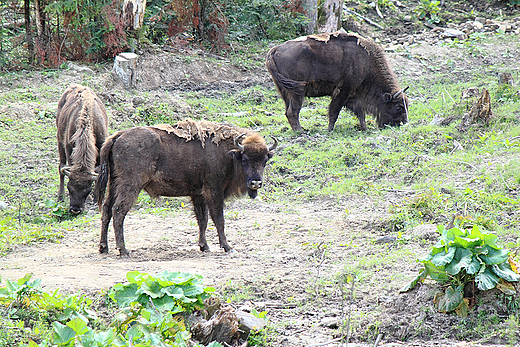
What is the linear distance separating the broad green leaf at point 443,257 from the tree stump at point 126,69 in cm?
1160

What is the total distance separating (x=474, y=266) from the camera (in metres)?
4.17

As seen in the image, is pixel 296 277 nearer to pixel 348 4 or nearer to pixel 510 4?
pixel 348 4

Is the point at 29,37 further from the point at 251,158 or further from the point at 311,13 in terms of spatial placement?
the point at 251,158

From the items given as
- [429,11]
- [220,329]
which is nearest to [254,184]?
[220,329]

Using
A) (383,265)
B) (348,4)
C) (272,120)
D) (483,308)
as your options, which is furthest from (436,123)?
(348,4)

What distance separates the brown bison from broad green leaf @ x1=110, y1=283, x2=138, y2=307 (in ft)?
15.9

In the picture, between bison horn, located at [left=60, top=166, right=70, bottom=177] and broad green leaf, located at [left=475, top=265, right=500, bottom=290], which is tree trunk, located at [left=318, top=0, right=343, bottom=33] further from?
broad green leaf, located at [left=475, top=265, right=500, bottom=290]

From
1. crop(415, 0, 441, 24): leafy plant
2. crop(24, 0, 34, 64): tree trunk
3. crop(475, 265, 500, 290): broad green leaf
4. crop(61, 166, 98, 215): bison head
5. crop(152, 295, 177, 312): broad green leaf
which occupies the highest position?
crop(415, 0, 441, 24): leafy plant

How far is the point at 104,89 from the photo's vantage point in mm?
13438

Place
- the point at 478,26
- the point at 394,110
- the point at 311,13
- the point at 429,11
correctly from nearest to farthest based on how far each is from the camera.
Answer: the point at 394,110, the point at 311,13, the point at 478,26, the point at 429,11

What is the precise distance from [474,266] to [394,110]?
28.2 ft

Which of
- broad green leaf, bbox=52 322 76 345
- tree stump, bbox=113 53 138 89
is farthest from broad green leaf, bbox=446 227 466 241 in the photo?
tree stump, bbox=113 53 138 89

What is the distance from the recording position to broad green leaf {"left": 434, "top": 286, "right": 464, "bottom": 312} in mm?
4293

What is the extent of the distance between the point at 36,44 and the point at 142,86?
3162mm
